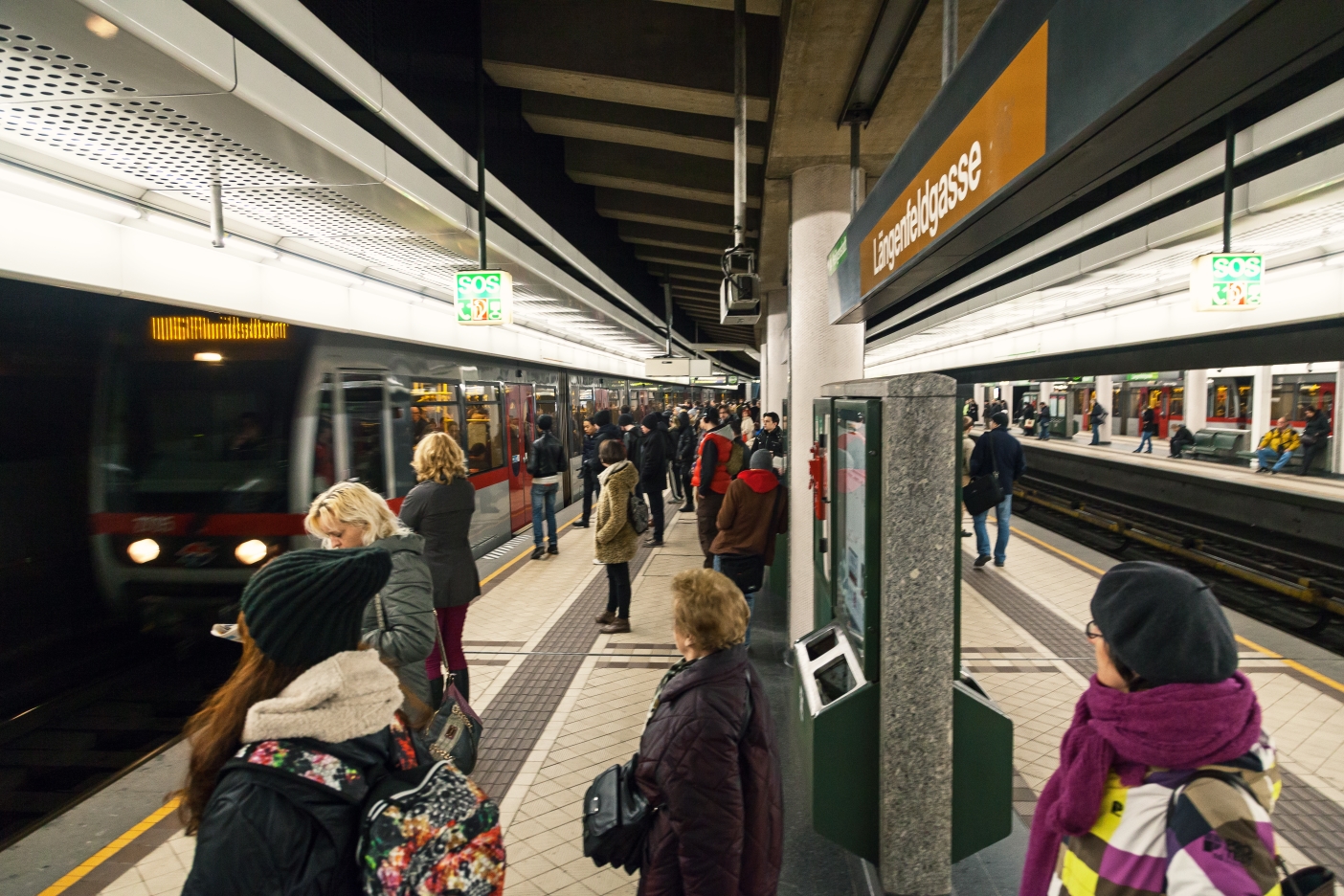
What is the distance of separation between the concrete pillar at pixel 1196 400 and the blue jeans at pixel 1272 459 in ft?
13.1

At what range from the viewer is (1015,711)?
470cm

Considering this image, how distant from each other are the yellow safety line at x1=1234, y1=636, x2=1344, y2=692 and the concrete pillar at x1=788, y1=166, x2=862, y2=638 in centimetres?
381

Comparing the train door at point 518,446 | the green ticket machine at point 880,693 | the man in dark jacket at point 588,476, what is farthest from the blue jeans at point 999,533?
the green ticket machine at point 880,693

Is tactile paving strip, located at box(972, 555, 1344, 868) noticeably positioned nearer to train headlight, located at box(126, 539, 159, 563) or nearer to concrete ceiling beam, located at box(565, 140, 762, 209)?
concrete ceiling beam, located at box(565, 140, 762, 209)

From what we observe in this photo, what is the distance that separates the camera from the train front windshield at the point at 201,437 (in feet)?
18.0

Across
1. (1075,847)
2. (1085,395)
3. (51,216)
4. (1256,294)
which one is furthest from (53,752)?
(1085,395)

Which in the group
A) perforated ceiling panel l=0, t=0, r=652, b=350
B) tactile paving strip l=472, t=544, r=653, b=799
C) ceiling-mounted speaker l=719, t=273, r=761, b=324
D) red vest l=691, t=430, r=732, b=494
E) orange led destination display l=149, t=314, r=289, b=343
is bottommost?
tactile paving strip l=472, t=544, r=653, b=799

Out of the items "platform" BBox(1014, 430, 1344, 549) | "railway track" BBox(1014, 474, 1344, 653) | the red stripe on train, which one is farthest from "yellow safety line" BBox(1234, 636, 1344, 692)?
the red stripe on train

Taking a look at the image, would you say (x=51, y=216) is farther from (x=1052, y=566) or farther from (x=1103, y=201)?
→ (x=1052, y=566)

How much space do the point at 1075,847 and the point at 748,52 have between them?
4984 millimetres

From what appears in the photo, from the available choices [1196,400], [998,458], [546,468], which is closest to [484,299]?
[546,468]

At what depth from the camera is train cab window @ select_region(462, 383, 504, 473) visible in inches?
347

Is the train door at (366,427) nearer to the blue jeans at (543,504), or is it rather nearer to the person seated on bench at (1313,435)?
the blue jeans at (543,504)

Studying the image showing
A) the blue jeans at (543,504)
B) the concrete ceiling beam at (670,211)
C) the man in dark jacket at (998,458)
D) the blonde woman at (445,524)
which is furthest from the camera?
the concrete ceiling beam at (670,211)
